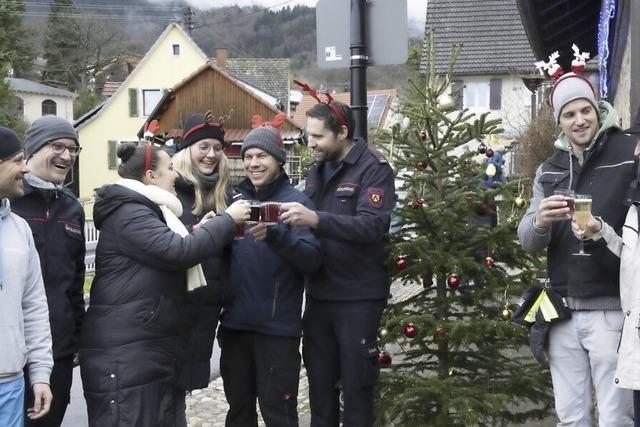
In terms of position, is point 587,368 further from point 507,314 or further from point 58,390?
point 58,390

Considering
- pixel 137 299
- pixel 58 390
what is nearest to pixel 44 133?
pixel 137 299

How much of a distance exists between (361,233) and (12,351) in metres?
1.98

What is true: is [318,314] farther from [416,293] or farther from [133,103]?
[133,103]

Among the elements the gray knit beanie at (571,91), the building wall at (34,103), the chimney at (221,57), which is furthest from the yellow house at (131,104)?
the gray knit beanie at (571,91)

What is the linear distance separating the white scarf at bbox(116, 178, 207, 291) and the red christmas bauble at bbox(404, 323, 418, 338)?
1.24 meters

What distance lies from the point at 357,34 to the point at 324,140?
1621mm

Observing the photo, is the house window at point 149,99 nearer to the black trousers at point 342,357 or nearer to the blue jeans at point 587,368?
the black trousers at point 342,357

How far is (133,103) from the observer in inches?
1924

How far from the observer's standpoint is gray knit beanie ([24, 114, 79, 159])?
14.2 feet

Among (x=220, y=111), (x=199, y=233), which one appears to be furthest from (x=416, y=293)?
(x=220, y=111)

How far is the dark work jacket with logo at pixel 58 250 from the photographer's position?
4137 millimetres

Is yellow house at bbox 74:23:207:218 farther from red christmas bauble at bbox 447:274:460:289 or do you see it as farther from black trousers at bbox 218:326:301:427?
red christmas bauble at bbox 447:274:460:289

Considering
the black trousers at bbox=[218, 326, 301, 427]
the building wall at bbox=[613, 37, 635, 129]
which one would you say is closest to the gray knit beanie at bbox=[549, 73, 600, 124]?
the black trousers at bbox=[218, 326, 301, 427]

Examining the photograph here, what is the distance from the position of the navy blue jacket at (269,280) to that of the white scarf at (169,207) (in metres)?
0.47
